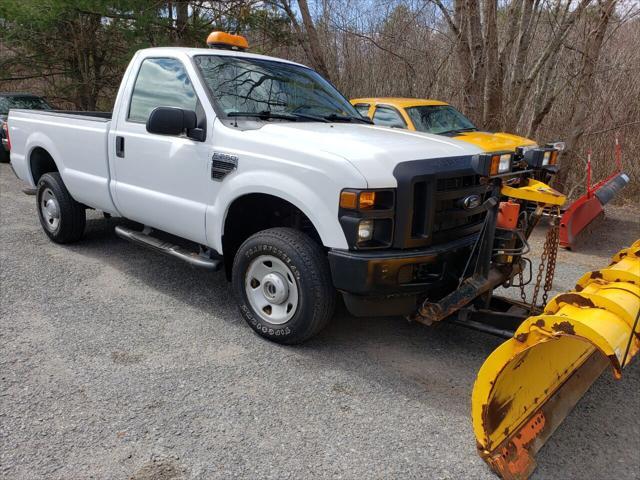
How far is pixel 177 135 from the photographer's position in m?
4.09

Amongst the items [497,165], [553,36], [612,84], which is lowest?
[497,165]

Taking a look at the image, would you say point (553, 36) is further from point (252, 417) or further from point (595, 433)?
point (252, 417)

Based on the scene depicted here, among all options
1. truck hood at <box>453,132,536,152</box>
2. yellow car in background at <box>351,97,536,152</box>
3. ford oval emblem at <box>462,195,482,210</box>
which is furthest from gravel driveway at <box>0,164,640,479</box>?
yellow car in background at <box>351,97,536,152</box>

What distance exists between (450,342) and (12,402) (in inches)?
115

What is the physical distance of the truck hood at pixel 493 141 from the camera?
7672mm

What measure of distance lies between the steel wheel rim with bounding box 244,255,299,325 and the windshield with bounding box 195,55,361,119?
1.20 m

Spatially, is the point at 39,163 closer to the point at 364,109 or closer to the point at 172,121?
the point at 172,121

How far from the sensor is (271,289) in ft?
12.4

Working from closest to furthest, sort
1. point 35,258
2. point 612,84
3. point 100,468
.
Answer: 1. point 100,468
2. point 35,258
3. point 612,84

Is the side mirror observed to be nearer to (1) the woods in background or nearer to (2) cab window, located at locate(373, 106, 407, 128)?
(2) cab window, located at locate(373, 106, 407, 128)

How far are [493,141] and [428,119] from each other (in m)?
1.24

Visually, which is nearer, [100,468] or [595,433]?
[100,468]

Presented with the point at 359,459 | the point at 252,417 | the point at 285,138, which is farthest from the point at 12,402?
the point at 285,138

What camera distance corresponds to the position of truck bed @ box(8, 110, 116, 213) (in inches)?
197
